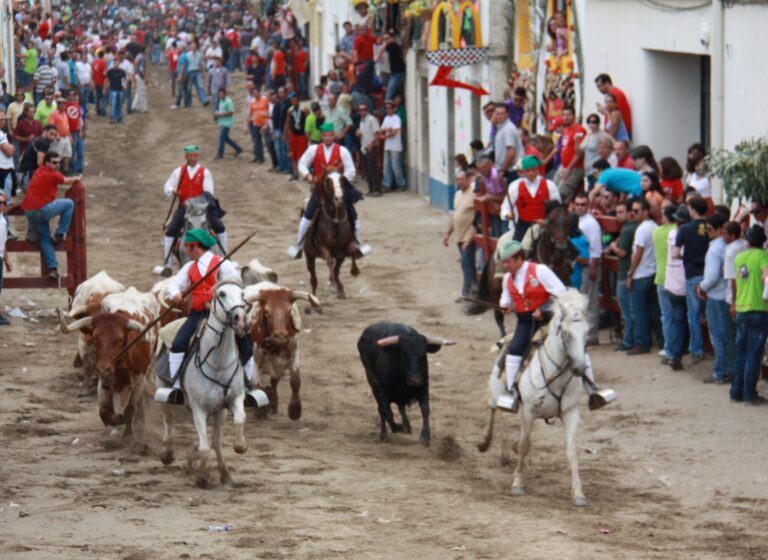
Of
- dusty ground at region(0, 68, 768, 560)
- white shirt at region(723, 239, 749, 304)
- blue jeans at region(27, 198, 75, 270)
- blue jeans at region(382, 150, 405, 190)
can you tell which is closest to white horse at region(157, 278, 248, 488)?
dusty ground at region(0, 68, 768, 560)

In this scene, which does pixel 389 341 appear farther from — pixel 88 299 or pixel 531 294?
pixel 88 299

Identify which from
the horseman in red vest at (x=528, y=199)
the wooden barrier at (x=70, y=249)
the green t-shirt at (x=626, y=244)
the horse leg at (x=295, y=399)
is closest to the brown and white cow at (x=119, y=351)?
the horse leg at (x=295, y=399)

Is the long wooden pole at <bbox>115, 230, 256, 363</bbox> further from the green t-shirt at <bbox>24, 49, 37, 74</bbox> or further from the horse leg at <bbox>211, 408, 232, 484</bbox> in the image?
the green t-shirt at <bbox>24, 49, 37, 74</bbox>

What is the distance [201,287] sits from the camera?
15352 mm

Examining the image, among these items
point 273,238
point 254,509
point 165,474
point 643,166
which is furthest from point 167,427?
point 273,238

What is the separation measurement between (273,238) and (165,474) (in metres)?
15.4

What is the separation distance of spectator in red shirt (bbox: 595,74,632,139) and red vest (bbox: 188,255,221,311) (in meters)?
8.94

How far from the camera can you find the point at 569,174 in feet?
75.3

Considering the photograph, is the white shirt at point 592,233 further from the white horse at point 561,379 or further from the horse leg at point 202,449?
the horse leg at point 202,449

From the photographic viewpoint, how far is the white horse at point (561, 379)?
1370cm

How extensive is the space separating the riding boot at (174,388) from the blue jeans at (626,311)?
22.2 ft

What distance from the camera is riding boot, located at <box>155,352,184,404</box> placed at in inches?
581

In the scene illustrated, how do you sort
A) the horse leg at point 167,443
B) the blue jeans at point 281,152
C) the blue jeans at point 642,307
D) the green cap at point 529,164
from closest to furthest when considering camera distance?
the horse leg at point 167,443, the blue jeans at point 642,307, the green cap at point 529,164, the blue jeans at point 281,152

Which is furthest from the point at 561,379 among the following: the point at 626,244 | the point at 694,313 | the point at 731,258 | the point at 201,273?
the point at 626,244
